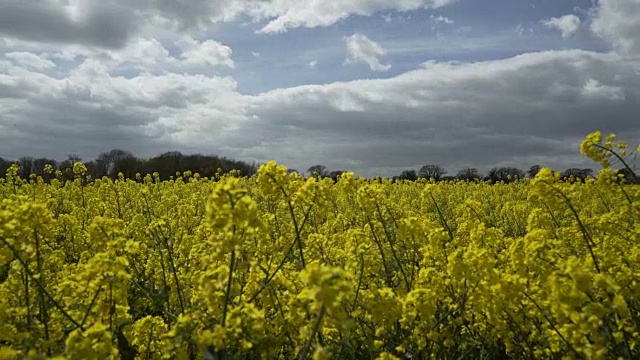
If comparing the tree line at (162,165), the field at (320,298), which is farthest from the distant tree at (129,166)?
the field at (320,298)

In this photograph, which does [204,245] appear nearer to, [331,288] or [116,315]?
[116,315]

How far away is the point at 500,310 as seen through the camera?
397 cm

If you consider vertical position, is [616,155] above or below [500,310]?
above

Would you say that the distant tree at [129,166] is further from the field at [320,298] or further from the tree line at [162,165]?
the field at [320,298]

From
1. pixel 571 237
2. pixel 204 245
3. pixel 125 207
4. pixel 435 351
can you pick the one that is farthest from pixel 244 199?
pixel 125 207

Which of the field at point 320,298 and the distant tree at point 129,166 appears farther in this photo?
the distant tree at point 129,166

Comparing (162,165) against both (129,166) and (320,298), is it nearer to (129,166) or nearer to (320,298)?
(129,166)

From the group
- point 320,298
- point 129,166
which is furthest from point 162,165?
point 320,298

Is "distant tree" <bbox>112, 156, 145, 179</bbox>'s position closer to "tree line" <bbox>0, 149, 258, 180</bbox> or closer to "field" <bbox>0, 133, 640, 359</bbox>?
"tree line" <bbox>0, 149, 258, 180</bbox>

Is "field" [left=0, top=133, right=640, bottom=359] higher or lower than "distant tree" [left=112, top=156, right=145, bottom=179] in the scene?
lower

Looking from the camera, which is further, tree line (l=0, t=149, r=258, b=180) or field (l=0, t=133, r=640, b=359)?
tree line (l=0, t=149, r=258, b=180)

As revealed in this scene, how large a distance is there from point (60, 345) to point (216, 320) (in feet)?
3.57

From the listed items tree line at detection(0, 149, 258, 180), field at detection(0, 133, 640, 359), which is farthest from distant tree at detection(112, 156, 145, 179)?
field at detection(0, 133, 640, 359)

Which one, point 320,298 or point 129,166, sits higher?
point 129,166
